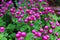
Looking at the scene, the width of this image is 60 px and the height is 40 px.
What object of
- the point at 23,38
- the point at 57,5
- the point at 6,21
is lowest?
the point at 57,5

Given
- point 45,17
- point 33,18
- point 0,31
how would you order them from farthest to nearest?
point 45,17 < point 33,18 < point 0,31

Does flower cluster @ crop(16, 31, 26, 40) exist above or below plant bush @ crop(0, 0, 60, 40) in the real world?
above

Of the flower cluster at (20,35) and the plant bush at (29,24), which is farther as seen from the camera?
the plant bush at (29,24)

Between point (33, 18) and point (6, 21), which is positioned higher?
point (33, 18)

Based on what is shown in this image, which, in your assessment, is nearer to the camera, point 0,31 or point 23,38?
point 23,38

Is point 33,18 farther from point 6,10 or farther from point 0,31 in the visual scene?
point 6,10

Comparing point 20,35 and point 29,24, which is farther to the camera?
point 29,24

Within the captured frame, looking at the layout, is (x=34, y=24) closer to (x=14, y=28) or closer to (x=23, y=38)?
→ (x=14, y=28)

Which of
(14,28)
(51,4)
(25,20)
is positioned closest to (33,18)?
(25,20)

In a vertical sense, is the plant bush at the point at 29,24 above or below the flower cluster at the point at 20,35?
below

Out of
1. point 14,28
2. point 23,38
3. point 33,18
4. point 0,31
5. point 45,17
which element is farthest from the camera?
point 45,17

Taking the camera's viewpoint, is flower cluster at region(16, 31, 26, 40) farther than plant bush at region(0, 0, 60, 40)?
No

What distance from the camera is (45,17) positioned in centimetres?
269

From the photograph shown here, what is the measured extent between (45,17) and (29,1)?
0.41 metres
